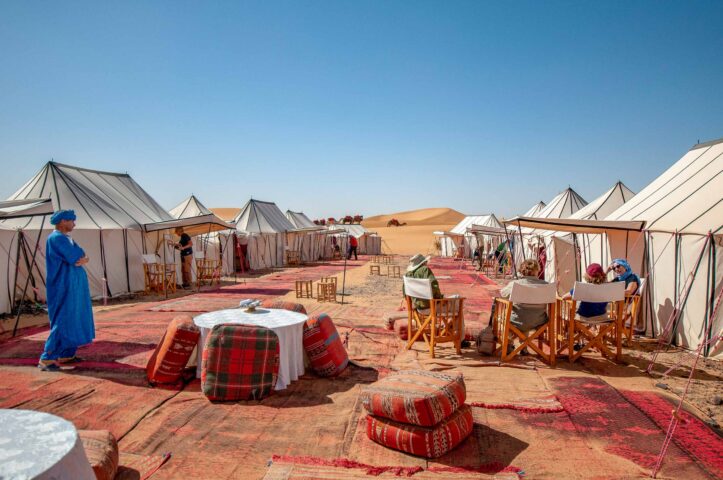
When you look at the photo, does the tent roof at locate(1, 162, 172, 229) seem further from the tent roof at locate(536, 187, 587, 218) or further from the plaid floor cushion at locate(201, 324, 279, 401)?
the tent roof at locate(536, 187, 587, 218)

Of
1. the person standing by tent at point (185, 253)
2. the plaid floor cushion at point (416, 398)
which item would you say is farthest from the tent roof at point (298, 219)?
the plaid floor cushion at point (416, 398)

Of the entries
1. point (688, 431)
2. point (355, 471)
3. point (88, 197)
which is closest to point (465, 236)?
point (88, 197)

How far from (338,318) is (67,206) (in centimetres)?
852

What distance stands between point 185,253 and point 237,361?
10.8 m

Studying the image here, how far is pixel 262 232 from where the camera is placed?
21984 millimetres

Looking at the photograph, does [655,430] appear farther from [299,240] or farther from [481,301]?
[299,240]

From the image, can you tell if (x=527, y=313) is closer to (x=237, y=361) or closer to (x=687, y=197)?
(x=237, y=361)

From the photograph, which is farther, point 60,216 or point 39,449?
point 60,216

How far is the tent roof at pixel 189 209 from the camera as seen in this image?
19641mm

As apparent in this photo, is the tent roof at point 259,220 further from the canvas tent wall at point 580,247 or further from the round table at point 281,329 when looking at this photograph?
the round table at point 281,329

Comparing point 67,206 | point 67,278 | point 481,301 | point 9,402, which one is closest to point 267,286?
point 67,206

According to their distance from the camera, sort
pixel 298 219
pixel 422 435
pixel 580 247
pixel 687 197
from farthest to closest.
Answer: pixel 298 219
pixel 580 247
pixel 687 197
pixel 422 435

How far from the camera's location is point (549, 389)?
177 inches

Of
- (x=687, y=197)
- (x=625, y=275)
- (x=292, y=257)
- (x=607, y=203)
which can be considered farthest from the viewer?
(x=292, y=257)
